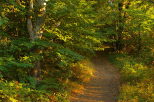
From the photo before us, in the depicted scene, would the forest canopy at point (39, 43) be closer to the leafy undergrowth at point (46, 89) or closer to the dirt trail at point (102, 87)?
the leafy undergrowth at point (46, 89)

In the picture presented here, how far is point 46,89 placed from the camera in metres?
12.5

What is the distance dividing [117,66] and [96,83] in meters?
5.29

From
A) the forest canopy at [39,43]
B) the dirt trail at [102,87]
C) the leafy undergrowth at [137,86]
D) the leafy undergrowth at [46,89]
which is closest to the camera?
the leafy undergrowth at [46,89]

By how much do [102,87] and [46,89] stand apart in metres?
5.42

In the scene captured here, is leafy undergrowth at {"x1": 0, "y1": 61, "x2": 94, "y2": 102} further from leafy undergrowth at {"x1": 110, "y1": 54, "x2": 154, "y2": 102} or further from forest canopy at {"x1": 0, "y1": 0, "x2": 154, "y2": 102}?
leafy undergrowth at {"x1": 110, "y1": 54, "x2": 154, "y2": 102}

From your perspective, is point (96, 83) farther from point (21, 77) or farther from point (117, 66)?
point (21, 77)

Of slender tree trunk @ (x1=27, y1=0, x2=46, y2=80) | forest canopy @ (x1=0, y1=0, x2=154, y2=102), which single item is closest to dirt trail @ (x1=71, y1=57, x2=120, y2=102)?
forest canopy @ (x1=0, y1=0, x2=154, y2=102)

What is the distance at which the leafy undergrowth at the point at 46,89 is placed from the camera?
8180mm

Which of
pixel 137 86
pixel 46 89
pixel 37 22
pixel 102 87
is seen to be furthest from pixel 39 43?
pixel 137 86

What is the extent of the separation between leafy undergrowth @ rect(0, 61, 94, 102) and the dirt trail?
0.67 metres

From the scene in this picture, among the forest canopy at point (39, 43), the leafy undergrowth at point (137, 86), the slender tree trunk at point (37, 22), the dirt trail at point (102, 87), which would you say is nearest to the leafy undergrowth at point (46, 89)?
the forest canopy at point (39, 43)

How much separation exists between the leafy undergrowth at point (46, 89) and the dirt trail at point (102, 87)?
0.67 metres

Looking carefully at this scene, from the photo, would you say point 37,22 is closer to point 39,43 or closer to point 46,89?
point 39,43

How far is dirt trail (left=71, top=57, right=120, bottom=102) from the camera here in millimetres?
14445
